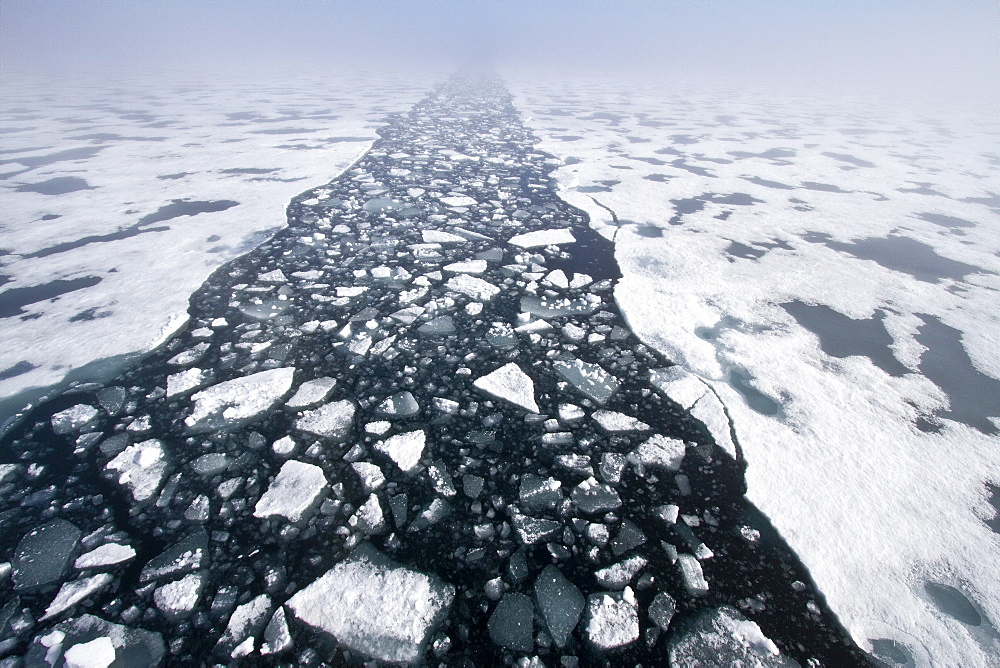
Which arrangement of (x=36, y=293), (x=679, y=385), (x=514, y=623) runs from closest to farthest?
1. (x=514, y=623)
2. (x=679, y=385)
3. (x=36, y=293)

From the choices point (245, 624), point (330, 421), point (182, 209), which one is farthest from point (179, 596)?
point (182, 209)

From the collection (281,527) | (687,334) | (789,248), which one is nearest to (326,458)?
(281,527)

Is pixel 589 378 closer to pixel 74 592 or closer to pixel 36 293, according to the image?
pixel 74 592

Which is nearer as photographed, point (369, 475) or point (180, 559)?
point (180, 559)

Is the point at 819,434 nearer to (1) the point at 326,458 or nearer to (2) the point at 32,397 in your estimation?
(1) the point at 326,458

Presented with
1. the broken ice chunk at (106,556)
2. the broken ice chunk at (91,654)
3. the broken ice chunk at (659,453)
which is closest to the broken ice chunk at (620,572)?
the broken ice chunk at (659,453)

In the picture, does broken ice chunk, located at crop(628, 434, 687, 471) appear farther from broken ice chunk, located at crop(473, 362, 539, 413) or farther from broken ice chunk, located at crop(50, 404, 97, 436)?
broken ice chunk, located at crop(50, 404, 97, 436)

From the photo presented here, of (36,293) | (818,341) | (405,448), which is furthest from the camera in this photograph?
(36,293)
